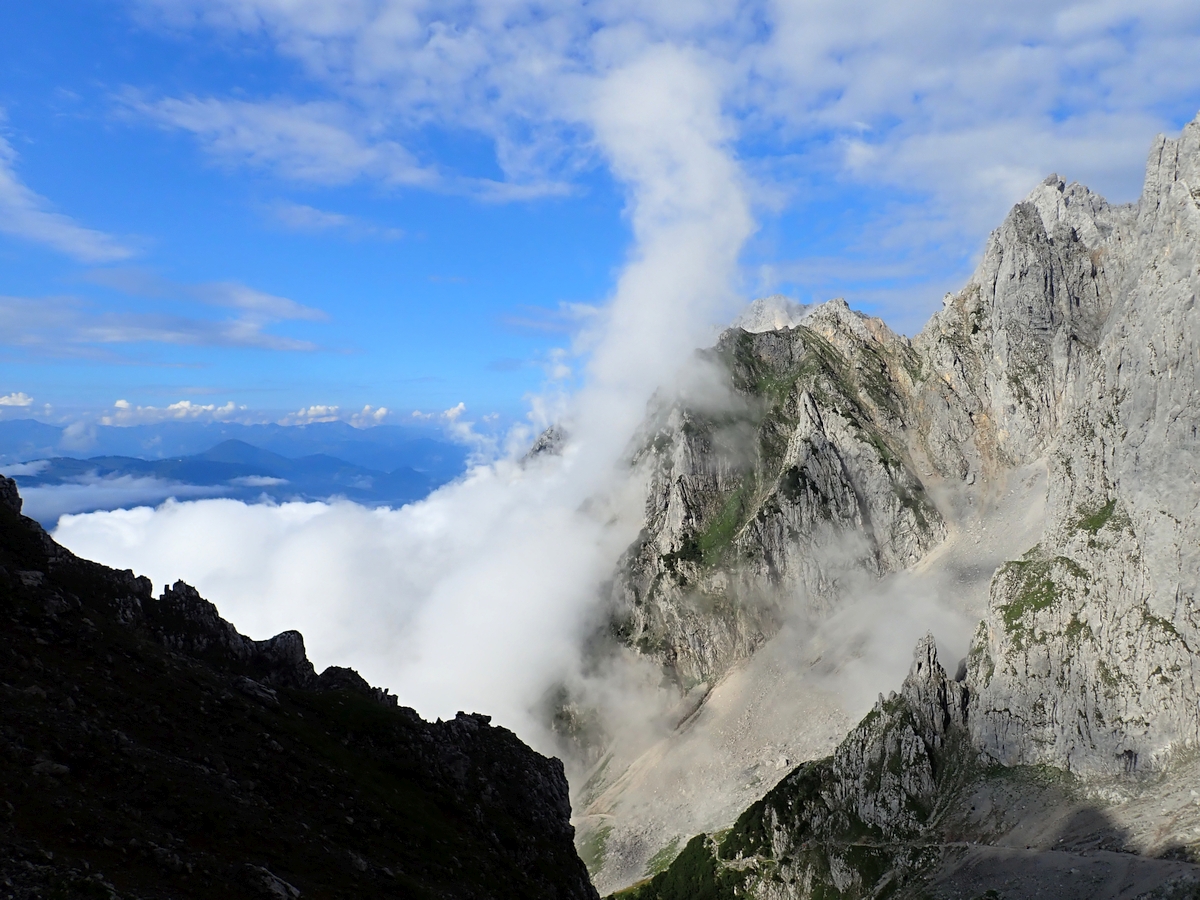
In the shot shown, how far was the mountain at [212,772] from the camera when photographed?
33.2m

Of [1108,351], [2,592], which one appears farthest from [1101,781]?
[2,592]

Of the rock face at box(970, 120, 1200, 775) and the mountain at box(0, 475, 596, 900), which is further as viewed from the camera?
the rock face at box(970, 120, 1200, 775)

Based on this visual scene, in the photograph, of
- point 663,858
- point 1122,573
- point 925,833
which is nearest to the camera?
point 925,833

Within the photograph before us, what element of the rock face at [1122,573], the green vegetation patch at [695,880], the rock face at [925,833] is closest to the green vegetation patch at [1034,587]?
the rock face at [1122,573]

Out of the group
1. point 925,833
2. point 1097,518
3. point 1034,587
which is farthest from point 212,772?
point 1097,518

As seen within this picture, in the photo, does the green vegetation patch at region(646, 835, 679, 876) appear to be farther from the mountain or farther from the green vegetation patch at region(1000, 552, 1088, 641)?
the mountain

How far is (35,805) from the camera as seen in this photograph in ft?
104

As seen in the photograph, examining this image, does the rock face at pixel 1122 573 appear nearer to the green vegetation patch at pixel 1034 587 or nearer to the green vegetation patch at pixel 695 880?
the green vegetation patch at pixel 1034 587

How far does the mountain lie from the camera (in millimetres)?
33156

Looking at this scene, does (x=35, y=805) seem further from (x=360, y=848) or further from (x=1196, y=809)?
(x=1196, y=809)

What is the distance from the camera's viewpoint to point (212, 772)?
44875 millimetres

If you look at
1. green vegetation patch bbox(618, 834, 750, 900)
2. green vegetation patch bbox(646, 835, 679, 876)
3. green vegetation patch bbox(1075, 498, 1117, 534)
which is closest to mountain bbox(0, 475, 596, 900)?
green vegetation patch bbox(618, 834, 750, 900)

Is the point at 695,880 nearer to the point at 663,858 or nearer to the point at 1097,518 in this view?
the point at 663,858

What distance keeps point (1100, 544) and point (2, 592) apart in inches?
6710
